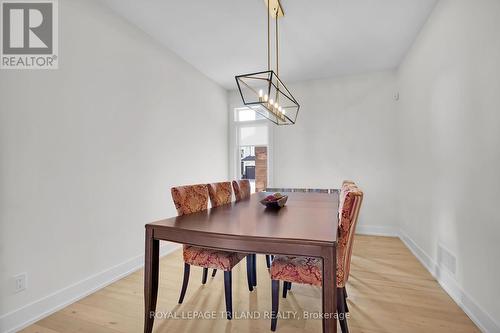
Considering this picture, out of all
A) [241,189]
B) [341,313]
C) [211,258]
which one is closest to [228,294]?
[211,258]

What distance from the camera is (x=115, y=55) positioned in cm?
255

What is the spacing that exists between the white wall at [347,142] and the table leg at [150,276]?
3.37 m

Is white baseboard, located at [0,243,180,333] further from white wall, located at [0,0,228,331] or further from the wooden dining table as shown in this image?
the wooden dining table

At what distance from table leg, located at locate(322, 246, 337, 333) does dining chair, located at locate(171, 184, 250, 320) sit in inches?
31.6

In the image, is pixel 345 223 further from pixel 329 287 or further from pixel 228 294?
pixel 228 294

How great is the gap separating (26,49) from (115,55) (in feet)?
2.48

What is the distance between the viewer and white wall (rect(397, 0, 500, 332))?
64.1 inches

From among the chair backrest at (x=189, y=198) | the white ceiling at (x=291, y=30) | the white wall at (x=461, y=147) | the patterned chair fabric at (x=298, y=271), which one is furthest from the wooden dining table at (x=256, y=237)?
the white ceiling at (x=291, y=30)

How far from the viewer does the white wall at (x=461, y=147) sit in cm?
163

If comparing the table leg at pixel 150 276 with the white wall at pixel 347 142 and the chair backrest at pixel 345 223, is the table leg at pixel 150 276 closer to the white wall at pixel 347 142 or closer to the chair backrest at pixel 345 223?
the chair backrest at pixel 345 223

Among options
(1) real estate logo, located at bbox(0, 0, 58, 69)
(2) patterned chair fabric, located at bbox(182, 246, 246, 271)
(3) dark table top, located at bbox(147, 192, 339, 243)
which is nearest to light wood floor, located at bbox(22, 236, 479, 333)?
(2) patterned chair fabric, located at bbox(182, 246, 246, 271)

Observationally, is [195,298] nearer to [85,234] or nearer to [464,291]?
[85,234]

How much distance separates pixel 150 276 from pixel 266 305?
39.6 inches

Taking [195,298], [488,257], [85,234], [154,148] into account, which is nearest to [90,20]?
[154,148]
